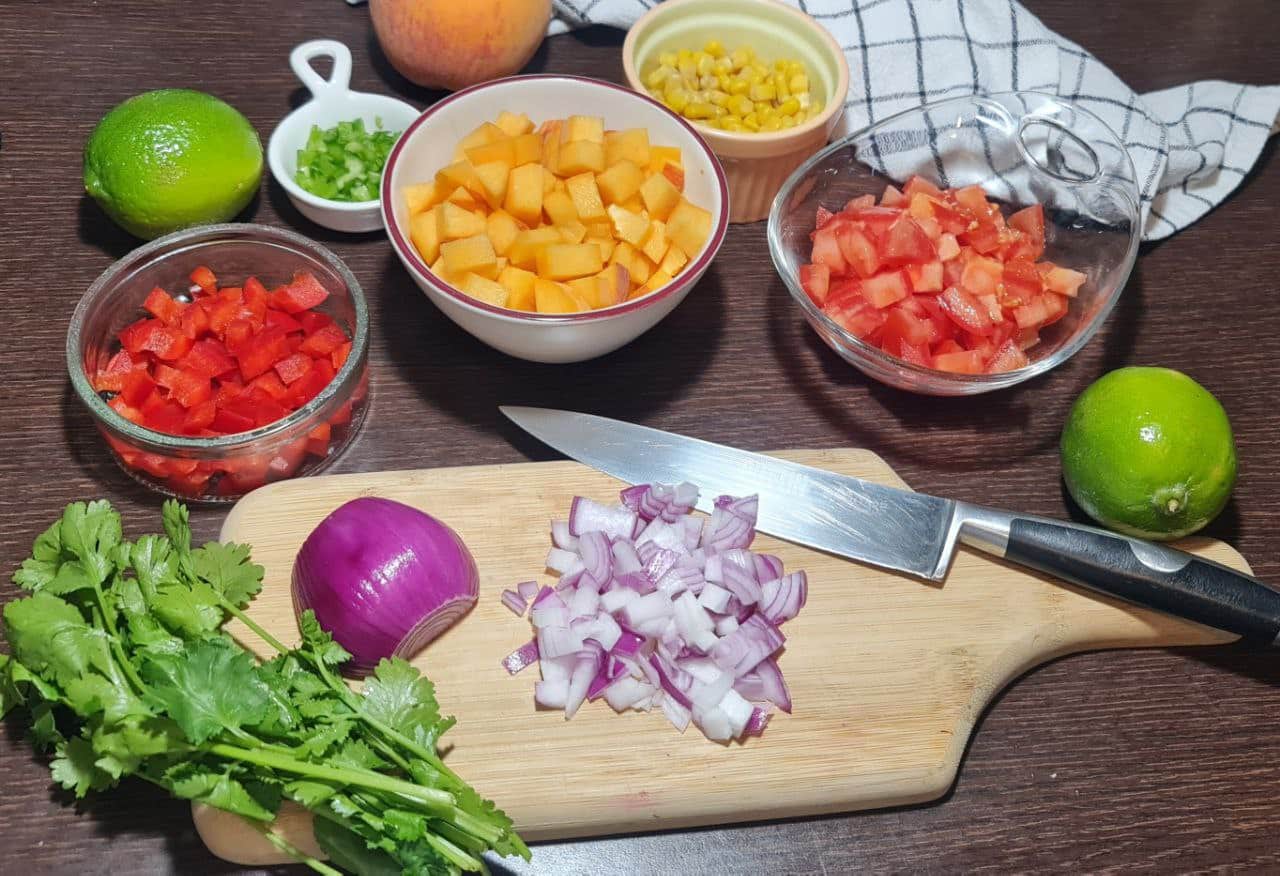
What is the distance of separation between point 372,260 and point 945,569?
1009 mm

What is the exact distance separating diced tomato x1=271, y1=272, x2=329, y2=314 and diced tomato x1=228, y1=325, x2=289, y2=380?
0.07 metres

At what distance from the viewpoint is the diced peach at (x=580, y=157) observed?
62.1 inches

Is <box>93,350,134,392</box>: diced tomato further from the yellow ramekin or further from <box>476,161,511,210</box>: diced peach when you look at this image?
the yellow ramekin

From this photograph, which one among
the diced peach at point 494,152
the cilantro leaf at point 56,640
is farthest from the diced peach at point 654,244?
the cilantro leaf at point 56,640

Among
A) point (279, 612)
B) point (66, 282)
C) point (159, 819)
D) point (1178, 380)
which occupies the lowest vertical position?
point (159, 819)

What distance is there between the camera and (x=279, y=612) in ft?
4.49

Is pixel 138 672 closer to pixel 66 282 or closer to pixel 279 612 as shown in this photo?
pixel 279 612

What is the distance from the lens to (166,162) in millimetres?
1605

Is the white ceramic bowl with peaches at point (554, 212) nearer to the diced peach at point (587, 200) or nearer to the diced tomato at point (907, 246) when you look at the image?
the diced peach at point (587, 200)

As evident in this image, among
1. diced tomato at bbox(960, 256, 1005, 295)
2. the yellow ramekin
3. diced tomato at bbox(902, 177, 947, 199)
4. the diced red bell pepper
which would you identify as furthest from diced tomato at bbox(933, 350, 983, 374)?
the diced red bell pepper

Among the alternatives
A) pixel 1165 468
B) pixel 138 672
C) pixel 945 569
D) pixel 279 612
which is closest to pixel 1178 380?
pixel 1165 468

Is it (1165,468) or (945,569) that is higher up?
(1165,468)

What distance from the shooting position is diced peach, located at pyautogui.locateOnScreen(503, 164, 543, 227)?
1.56 metres

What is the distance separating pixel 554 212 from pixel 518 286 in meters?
0.14
